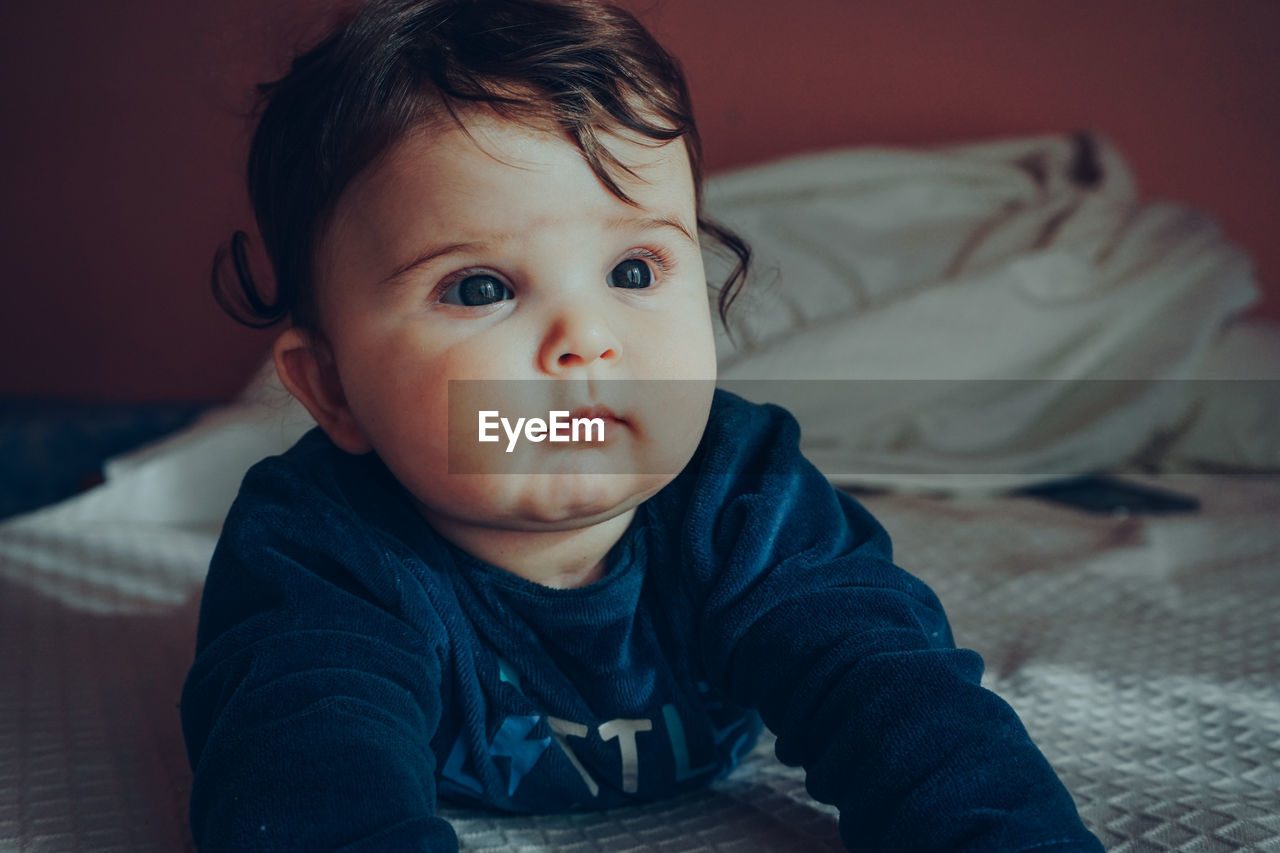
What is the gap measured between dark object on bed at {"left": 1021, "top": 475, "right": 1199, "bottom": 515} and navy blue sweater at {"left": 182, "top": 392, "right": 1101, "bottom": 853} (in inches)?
28.0

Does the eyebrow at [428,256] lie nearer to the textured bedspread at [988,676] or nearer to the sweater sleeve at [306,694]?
the sweater sleeve at [306,694]

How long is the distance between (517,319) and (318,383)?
0.16 m

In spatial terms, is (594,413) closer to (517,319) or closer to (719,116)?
(517,319)

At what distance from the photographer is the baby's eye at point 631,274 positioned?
0.49m

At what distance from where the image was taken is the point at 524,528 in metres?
0.50

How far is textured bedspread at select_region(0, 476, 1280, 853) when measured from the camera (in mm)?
506

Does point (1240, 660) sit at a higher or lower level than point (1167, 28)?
lower

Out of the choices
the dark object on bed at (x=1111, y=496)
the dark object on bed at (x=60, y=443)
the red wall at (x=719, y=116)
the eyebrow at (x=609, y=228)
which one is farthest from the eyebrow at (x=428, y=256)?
the red wall at (x=719, y=116)

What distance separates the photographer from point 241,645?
0.47 meters

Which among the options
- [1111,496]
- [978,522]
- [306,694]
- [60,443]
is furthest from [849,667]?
[60,443]

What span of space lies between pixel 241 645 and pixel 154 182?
146 cm

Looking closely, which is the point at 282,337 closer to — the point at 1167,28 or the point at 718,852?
the point at 718,852

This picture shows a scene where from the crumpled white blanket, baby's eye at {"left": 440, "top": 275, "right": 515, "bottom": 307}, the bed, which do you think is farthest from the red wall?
baby's eye at {"left": 440, "top": 275, "right": 515, "bottom": 307}

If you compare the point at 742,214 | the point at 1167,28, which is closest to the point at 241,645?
the point at 742,214
